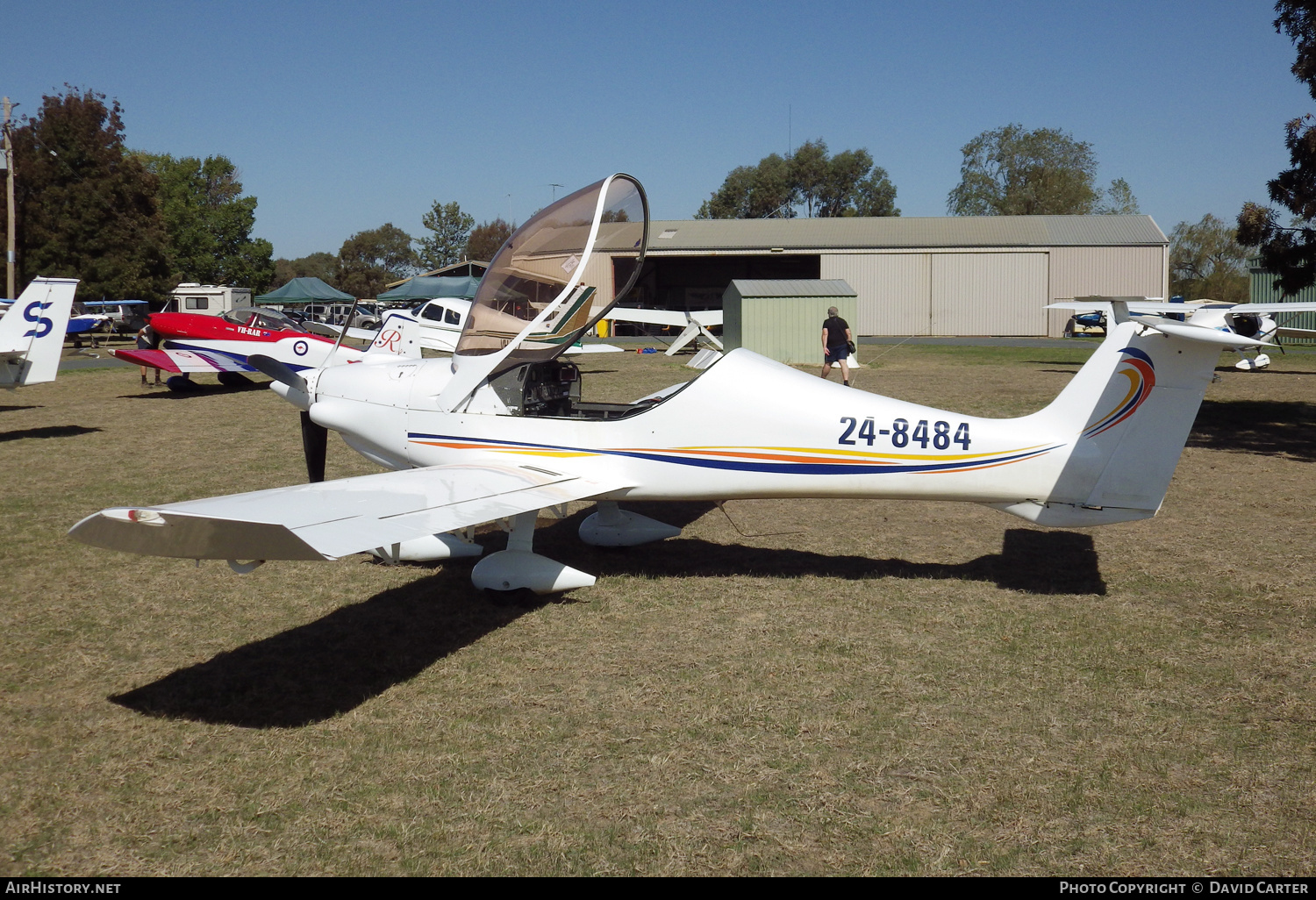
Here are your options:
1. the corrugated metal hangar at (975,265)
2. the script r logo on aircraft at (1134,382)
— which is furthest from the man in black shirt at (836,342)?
the corrugated metal hangar at (975,265)

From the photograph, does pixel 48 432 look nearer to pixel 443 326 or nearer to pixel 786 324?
pixel 443 326

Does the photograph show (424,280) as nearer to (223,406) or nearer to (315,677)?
(223,406)

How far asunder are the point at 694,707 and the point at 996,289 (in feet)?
129

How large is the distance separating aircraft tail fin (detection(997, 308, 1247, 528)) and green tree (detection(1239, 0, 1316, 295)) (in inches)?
436

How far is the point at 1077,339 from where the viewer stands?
3594 cm

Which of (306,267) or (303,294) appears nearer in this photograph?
(303,294)

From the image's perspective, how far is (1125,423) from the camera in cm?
531

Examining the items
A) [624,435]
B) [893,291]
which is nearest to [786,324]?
[624,435]

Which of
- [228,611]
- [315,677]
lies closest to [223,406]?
[228,611]

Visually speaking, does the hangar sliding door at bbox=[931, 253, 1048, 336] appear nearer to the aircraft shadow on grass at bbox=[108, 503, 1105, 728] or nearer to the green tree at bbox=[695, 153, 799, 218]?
the aircraft shadow on grass at bbox=[108, 503, 1105, 728]

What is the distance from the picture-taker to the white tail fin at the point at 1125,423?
17.0 ft

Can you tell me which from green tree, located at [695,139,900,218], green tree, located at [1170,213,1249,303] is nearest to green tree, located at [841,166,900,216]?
green tree, located at [695,139,900,218]
